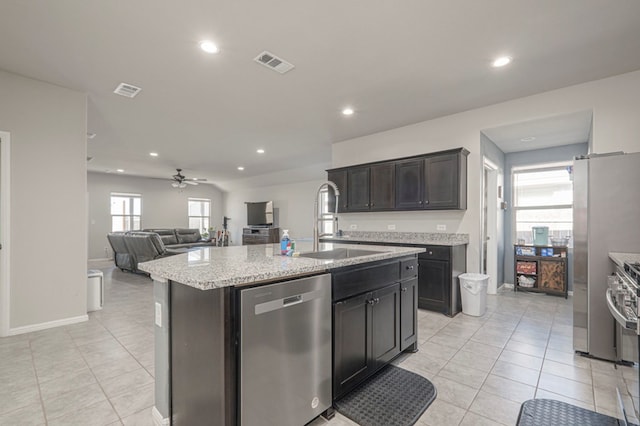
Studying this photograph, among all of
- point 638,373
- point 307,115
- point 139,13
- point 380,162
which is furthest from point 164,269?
point 380,162

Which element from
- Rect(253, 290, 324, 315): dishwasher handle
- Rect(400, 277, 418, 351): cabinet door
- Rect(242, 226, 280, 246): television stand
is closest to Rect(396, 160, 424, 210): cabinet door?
Rect(400, 277, 418, 351): cabinet door

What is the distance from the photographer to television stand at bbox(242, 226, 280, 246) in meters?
10.6

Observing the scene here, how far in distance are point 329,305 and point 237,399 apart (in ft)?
2.27

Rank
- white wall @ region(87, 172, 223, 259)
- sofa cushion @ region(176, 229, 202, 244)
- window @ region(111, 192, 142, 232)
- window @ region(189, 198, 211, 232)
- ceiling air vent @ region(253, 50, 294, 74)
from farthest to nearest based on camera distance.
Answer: window @ region(189, 198, 211, 232) < window @ region(111, 192, 142, 232) < sofa cushion @ region(176, 229, 202, 244) < white wall @ region(87, 172, 223, 259) < ceiling air vent @ region(253, 50, 294, 74)

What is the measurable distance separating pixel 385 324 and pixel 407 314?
0.43m

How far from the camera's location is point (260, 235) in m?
10.8

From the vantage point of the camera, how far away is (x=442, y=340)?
120 inches

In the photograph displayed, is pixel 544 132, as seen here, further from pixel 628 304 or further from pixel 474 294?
pixel 628 304

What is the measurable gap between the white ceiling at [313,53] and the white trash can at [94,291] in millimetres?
2381

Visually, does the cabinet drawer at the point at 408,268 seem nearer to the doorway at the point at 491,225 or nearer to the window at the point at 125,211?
the doorway at the point at 491,225

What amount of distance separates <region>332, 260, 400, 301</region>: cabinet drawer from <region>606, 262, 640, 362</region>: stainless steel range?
133 centimetres

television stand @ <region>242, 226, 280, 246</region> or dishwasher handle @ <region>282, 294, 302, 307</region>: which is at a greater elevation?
dishwasher handle @ <region>282, 294, 302, 307</region>

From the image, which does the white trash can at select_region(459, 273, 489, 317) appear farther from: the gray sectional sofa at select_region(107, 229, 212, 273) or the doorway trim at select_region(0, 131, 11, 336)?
the gray sectional sofa at select_region(107, 229, 212, 273)

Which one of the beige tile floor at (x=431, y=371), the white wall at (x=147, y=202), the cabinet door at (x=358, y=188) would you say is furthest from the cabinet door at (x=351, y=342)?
the white wall at (x=147, y=202)
